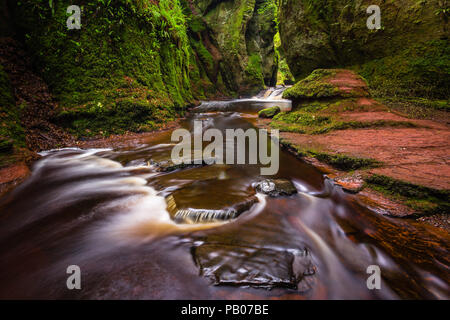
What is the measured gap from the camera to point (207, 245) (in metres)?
1.89

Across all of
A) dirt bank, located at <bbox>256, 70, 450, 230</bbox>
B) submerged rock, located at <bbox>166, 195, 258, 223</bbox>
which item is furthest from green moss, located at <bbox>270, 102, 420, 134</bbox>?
submerged rock, located at <bbox>166, 195, 258, 223</bbox>

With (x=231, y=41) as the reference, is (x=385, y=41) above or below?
below

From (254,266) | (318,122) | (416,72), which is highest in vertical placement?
(416,72)

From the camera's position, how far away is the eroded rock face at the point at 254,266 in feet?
4.92

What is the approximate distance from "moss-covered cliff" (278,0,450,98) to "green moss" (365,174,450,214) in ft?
15.8

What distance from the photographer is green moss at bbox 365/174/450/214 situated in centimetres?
206

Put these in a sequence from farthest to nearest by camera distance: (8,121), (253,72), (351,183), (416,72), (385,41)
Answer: (253,72)
(385,41)
(416,72)
(8,121)
(351,183)

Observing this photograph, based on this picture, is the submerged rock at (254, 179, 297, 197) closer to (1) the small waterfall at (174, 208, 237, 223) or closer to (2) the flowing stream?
(2) the flowing stream

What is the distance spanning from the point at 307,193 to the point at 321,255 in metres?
1.26

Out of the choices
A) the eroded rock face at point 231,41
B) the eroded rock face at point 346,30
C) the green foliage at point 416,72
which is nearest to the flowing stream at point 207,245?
the green foliage at point 416,72

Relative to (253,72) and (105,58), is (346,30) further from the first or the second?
(253,72)

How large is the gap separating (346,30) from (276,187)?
7525mm

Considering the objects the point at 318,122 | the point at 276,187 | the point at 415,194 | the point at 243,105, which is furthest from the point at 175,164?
the point at 243,105
